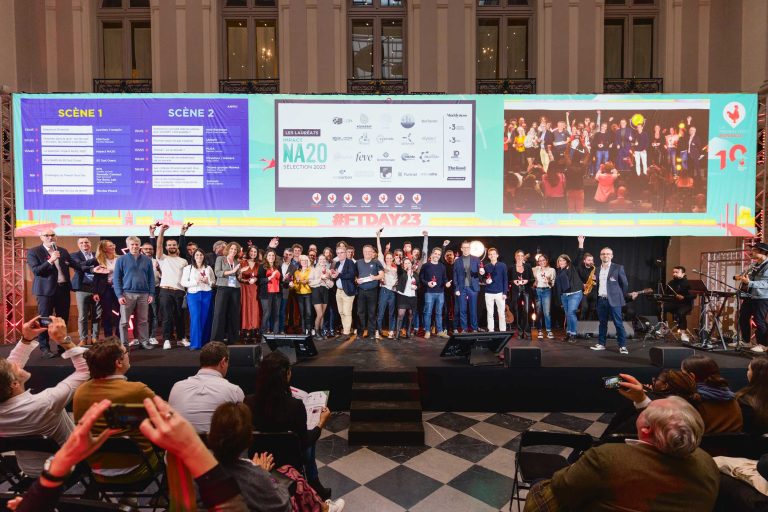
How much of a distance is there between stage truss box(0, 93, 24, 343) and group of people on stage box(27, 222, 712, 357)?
1.40 metres

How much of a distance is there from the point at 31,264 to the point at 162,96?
2936 millimetres

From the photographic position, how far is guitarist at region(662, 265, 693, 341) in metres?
6.06

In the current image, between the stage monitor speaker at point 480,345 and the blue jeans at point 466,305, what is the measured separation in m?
1.77

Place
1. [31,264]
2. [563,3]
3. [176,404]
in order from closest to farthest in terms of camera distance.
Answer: [176,404]
[31,264]
[563,3]

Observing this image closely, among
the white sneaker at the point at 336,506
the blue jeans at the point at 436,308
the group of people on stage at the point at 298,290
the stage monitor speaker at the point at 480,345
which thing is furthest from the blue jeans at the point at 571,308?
the white sneaker at the point at 336,506

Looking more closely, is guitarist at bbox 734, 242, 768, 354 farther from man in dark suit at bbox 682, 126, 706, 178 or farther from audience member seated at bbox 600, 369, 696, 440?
audience member seated at bbox 600, 369, 696, 440

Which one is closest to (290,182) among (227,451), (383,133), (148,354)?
(383,133)

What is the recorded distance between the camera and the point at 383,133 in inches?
247

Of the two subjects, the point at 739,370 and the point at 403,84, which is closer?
the point at 739,370

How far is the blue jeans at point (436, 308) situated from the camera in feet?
20.7

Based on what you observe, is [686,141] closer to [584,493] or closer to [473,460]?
[473,460]

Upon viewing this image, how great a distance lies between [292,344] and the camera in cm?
455

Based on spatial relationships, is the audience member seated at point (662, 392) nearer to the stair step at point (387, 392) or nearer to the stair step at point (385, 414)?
the stair step at point (385, 414)

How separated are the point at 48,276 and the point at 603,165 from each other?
783 cm
